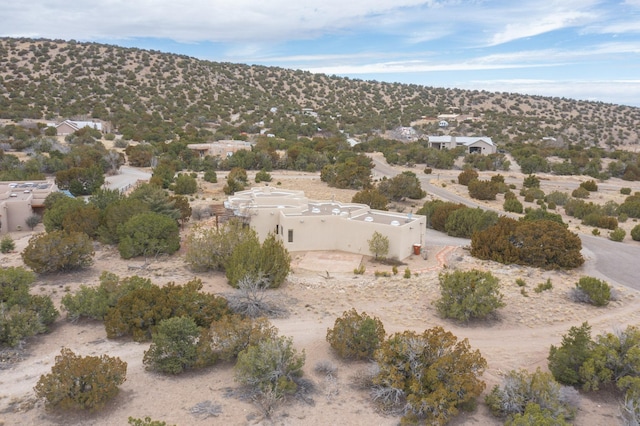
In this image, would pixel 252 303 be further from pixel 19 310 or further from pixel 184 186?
pixel 184 186

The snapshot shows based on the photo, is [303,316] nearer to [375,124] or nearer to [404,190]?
[404,190]

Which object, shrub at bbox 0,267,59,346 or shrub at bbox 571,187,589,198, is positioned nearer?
shrub at bbox 0,267,59,346

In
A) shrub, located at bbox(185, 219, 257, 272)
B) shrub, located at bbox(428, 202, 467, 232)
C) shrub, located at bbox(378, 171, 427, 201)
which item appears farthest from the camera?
shrub, located at bbox(378, 171, 427, 201)

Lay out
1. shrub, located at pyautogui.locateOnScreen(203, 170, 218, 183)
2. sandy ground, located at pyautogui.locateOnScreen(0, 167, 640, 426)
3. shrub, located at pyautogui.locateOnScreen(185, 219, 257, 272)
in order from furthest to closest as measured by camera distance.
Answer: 1. shrub, located at pyautogui.locateOnScreen(203, 170, 218, 183)
2. shrub, located at pyautogui.locateOnScreen(185, 219, 257, 272)
3. sandy ground, located at pyautogui.locateOnScreen(0, 167, 640, 426)

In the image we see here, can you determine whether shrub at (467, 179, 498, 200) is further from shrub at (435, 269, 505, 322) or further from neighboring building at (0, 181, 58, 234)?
neighboring building at (0, 181, 58, 234)

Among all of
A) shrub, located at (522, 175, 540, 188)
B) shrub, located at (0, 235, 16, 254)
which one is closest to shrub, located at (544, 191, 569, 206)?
shrub, located at (522, 175, 540, 188)

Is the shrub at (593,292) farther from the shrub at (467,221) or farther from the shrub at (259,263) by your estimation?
the shrub at (259,263)

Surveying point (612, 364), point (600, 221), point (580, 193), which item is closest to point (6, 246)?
point (612, 364)
